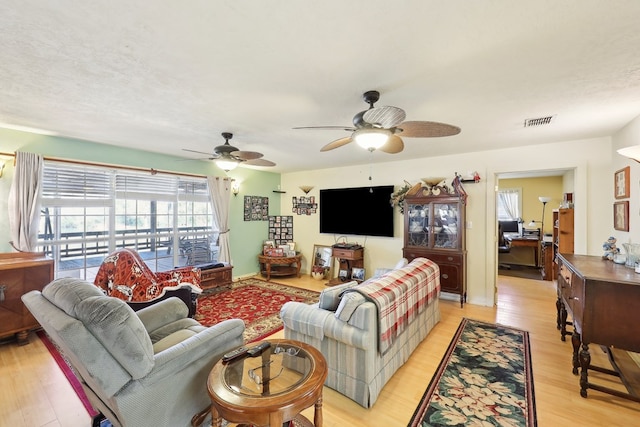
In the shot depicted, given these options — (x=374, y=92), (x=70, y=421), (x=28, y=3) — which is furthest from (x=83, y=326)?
(x=374, y=92)

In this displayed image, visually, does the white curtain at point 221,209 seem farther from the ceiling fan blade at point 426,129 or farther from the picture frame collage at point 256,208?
the ceiling fan blade at point 426,129

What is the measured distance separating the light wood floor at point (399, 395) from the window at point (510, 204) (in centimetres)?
483

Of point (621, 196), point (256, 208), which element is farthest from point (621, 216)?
point (256, 208)

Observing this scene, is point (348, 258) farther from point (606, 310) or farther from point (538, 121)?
point (606, 310)

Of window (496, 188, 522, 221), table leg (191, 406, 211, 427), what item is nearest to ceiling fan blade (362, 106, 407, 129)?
table leg (191, 406, 211, 427)

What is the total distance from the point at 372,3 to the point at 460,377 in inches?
110

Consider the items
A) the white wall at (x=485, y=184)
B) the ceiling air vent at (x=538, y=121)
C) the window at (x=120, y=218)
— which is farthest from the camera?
the window at (x=120, y=218)

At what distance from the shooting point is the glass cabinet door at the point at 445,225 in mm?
4188

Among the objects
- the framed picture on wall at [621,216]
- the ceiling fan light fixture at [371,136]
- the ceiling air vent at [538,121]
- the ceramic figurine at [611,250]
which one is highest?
the ceiling air vent at [538,121]

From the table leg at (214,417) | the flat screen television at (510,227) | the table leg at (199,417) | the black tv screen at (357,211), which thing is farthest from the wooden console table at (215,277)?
the flat screen television at (510,227)

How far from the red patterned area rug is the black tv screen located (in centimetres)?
154

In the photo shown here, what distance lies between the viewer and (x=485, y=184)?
4.18 metres

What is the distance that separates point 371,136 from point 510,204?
698 cm

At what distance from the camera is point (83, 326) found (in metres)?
1.33
